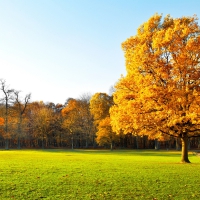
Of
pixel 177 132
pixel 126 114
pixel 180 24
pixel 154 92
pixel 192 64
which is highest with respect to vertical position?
pixel 180 24

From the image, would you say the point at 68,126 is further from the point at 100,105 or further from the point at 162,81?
the point at 162,81

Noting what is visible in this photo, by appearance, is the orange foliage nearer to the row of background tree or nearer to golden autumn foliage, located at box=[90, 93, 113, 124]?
the row of background tree

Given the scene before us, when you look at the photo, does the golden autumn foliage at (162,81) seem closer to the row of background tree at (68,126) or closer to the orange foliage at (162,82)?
the orange foliage at (162,82)

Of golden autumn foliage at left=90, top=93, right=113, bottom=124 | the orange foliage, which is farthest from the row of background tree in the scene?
the orange foliage

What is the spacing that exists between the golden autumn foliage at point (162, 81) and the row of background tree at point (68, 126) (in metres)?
47.4

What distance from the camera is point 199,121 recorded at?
22016 millimetres

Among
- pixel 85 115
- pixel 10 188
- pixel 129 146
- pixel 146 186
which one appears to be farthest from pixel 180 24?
pixel 129 146

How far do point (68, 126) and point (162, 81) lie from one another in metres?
65.0

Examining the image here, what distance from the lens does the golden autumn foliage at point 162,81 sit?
22859 millimetres

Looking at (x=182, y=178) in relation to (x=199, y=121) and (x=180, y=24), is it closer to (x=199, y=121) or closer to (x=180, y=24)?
(x=199, y=121)

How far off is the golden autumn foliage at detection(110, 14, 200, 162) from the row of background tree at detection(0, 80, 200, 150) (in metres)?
47.4

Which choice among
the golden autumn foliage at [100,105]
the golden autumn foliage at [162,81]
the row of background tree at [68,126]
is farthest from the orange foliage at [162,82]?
the golden autumn foliage at [100,105]

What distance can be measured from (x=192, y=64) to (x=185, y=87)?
215 cm

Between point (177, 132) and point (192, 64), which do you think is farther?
point (177, 132)
